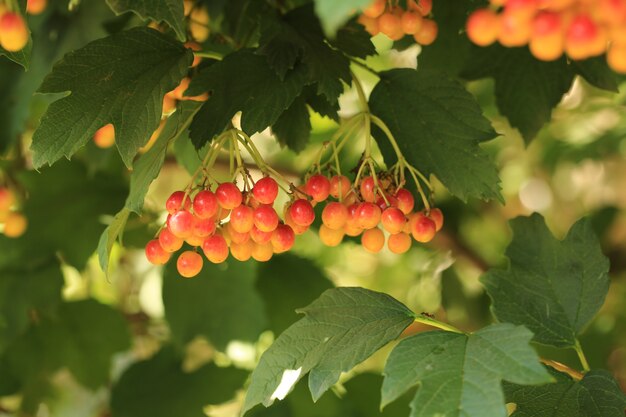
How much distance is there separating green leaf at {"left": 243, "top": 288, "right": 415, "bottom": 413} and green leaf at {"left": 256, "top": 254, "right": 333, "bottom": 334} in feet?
2.27

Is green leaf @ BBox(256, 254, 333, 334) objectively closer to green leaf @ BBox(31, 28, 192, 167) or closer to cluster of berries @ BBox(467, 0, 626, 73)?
green leaf @ BBox(31, 28, 192, 167)

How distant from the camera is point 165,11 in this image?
104 centimetres

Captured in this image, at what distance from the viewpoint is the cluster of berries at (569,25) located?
0.71 m

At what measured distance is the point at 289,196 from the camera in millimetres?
1140

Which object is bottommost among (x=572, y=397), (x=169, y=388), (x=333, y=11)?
(x=169, y=388)

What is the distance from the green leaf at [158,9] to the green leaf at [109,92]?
75 millimetres

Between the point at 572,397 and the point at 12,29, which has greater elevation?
the point at 12,29

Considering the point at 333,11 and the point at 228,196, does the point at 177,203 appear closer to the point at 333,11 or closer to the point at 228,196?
the point at 228,196

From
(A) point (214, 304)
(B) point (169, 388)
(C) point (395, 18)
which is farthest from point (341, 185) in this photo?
(B) point (169, 388)

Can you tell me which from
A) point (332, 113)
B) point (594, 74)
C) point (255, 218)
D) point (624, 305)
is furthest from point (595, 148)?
point (255, 218)

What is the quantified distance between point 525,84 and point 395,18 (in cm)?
31

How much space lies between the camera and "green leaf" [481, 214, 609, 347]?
1193 millimetres

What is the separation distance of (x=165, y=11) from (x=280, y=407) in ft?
3.51

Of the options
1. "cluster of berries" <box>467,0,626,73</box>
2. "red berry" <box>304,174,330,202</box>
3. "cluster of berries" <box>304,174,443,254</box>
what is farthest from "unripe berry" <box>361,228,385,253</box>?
"cluster of berries" <box>467,0,626,73</box>
